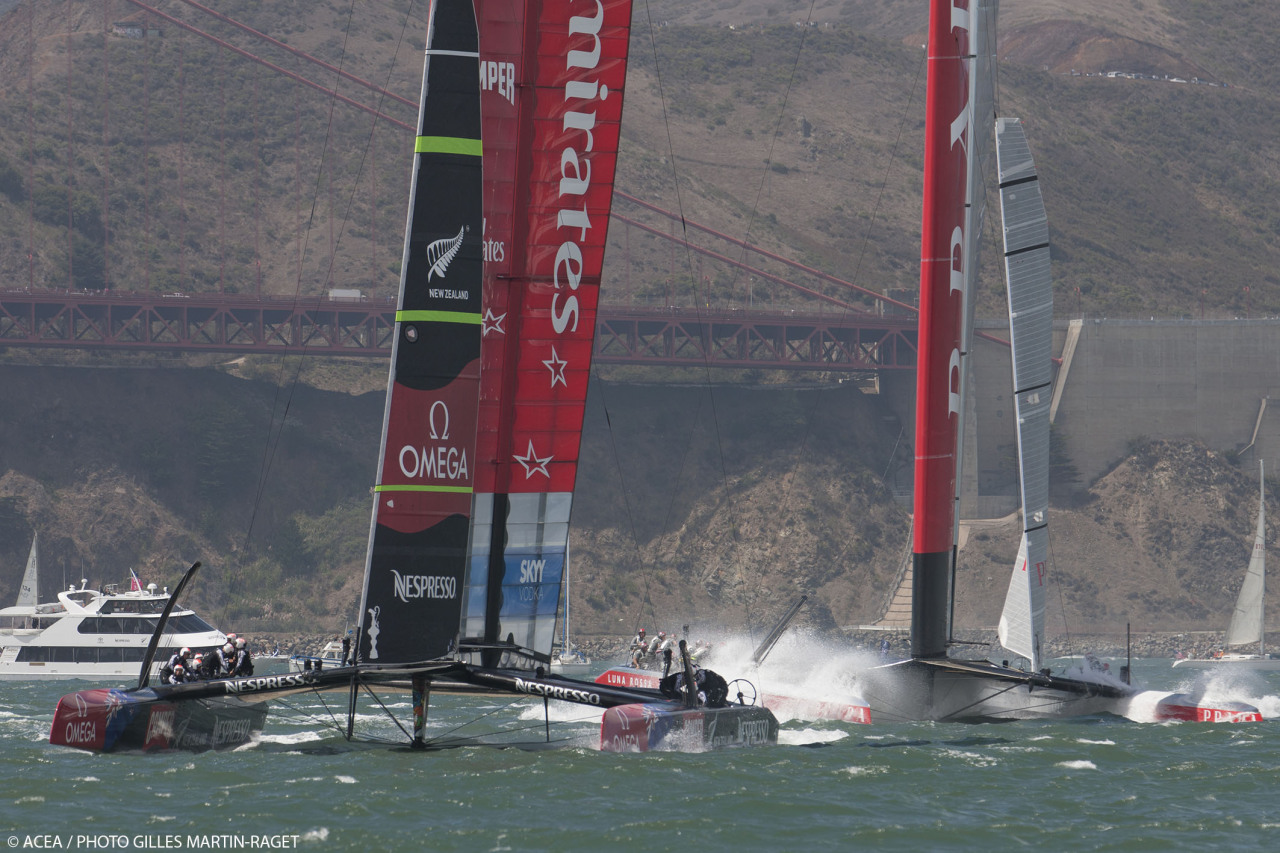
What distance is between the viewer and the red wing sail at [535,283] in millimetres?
17125

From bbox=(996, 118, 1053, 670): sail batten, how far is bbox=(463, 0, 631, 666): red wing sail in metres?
6.61

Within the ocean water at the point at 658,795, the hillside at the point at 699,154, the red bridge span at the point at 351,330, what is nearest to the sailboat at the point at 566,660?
the hillside at the point at 699,154

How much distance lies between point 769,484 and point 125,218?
35.9 m

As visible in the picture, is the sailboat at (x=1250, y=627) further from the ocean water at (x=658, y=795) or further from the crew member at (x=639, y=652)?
the ocean water at (x=658, y=795)

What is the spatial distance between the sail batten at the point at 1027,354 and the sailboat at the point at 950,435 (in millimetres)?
56

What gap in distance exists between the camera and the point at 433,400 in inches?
601

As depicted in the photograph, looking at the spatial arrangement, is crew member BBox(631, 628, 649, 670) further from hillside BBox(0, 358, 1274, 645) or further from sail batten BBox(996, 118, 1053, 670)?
hillside BBox(0, 358, 1274, 645)

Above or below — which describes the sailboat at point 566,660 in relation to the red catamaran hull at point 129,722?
above

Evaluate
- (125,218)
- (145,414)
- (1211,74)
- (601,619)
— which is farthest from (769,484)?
(1211,74)

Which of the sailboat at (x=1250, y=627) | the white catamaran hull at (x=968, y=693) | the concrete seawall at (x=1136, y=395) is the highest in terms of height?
the concrete seawall at (x=1136, y=395)

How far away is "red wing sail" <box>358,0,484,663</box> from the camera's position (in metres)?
15.2

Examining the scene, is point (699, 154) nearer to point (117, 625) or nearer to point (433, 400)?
point (117, 625)

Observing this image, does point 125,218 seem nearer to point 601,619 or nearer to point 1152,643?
point 601,619

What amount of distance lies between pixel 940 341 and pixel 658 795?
8.25m
